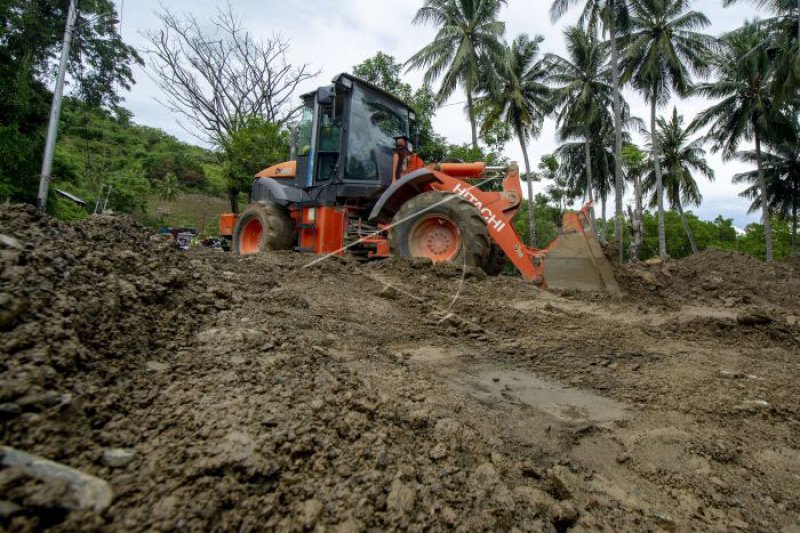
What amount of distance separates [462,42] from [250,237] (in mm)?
17582

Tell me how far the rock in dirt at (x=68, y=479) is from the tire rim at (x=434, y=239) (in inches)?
203

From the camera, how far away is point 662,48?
69.7ft

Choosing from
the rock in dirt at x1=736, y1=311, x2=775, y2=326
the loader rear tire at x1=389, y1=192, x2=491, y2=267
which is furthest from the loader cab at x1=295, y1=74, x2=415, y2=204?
the rock in dirt at x1=736, y1=311, x2=775, y2=326

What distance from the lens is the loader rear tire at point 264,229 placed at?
7.29 m

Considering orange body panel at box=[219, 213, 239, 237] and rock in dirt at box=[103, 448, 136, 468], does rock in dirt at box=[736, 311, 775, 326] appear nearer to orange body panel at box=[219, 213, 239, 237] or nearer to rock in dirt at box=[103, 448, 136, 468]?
rock in dirt at box=[103, 448, 136, 468]

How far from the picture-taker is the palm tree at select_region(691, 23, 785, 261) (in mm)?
22384

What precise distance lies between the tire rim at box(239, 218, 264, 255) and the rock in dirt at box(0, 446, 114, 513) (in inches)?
287

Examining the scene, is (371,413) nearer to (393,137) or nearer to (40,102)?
(393,137)

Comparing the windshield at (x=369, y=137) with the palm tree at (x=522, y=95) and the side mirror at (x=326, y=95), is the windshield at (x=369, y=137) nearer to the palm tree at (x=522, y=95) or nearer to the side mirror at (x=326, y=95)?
the side mirror at (x=326, y=95)

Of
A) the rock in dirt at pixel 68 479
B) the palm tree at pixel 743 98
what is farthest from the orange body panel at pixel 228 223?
the palm tree at pixel 743 98

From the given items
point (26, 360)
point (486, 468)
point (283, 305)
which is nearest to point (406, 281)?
point (283, 305)

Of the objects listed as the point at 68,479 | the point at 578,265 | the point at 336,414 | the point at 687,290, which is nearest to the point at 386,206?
the point at 578,265

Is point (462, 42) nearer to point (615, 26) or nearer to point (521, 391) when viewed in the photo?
point (615, 26)

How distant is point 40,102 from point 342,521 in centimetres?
1741
